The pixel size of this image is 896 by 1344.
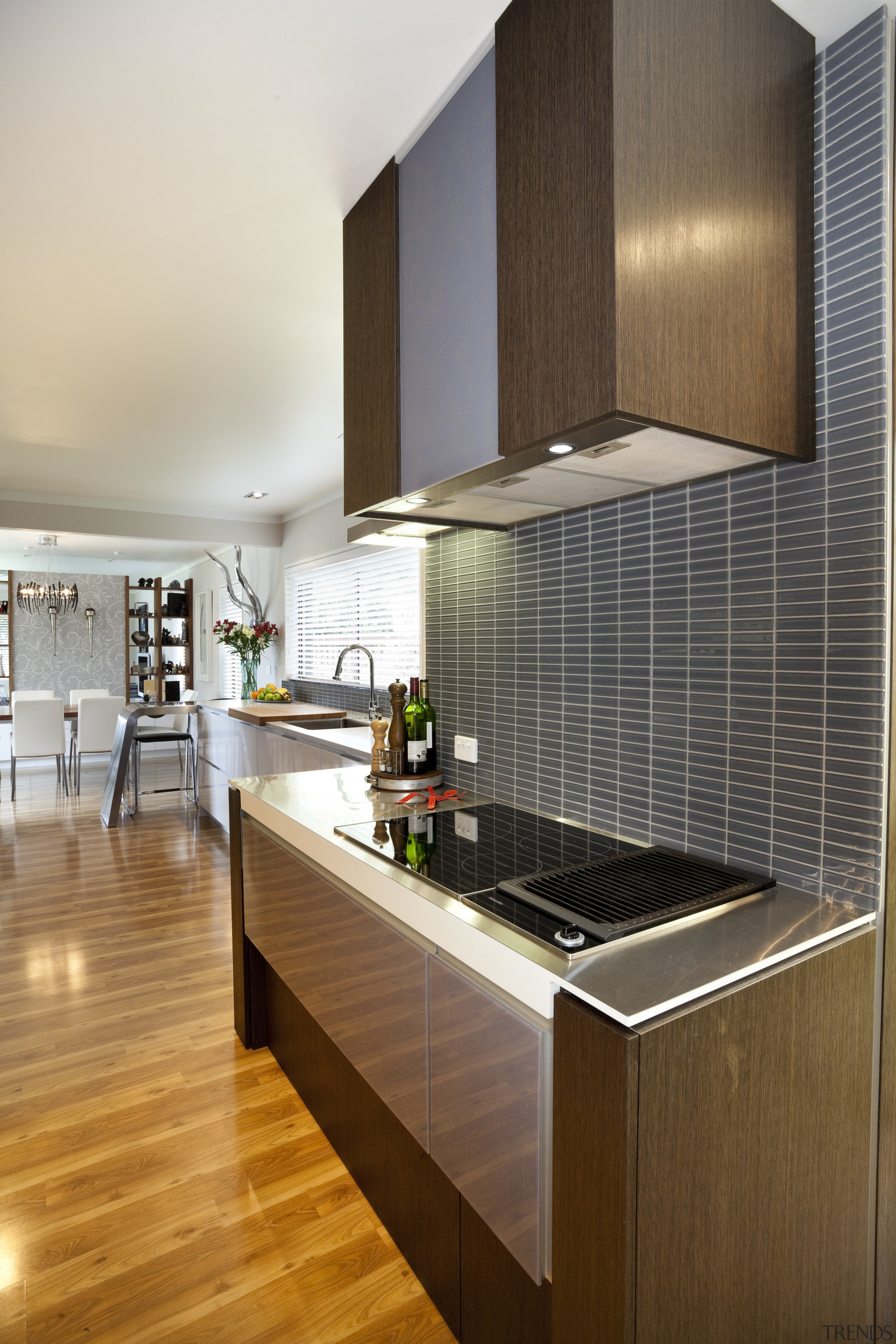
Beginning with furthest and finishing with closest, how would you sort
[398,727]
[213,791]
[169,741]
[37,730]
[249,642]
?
[37,730], [169,741], [249,642], [213,791], [398,727]

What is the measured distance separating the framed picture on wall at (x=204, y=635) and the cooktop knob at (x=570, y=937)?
8078mm

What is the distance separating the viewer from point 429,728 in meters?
2.37

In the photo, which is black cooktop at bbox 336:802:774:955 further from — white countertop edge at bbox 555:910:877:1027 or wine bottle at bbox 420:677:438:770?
wine bottle at bbox 420:677:438:770

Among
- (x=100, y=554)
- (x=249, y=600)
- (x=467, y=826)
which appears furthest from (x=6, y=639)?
(x=467, y=826)

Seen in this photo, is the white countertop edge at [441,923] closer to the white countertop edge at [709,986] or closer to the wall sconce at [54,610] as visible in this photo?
the white countertop edge at [709,986]

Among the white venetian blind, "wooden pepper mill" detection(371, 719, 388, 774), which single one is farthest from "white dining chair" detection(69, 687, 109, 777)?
"wooden pepper mill" detection(371, 719, 388, 774)

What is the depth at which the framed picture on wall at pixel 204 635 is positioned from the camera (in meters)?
8.68

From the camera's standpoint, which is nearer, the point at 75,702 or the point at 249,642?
the point at 249,642

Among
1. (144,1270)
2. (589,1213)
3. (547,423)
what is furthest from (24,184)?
(144,1270)

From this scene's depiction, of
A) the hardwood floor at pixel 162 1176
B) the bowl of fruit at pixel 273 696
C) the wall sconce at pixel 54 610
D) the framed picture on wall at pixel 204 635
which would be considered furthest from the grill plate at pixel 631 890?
the wall sconce at pixel 54 610

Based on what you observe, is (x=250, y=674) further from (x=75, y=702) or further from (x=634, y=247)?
(x=634, y=247)

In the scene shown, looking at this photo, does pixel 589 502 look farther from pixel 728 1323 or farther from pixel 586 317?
pixel 728 1323

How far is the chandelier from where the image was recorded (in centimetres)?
887

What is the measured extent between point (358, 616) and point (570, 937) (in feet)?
13.0
